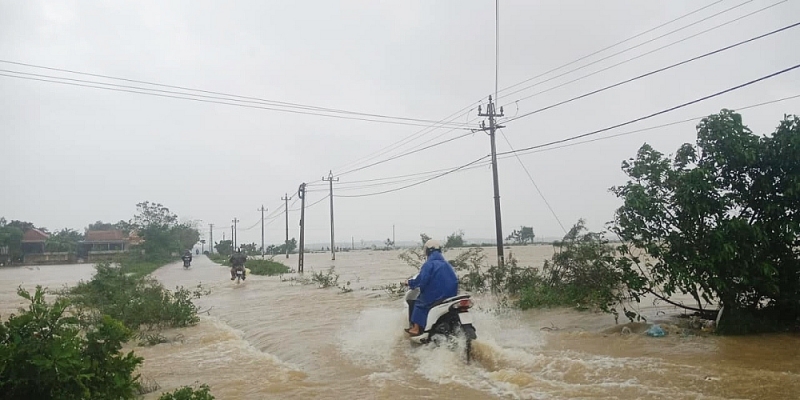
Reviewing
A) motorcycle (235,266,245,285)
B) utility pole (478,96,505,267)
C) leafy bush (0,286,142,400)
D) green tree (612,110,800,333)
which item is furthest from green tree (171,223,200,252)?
leafy bush (0,286,142,400)

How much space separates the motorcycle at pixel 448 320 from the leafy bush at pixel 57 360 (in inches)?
162

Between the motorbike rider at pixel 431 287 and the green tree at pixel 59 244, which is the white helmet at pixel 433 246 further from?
the green tree at pixel 59 244

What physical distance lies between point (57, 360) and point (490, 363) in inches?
194

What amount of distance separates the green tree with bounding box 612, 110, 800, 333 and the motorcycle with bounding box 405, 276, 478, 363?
3.13 m

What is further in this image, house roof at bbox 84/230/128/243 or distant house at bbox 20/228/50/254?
house roof at bbox 84/230/128/243

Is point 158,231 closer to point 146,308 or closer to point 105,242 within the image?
point 105,242

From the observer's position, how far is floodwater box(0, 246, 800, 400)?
6051 millimetres

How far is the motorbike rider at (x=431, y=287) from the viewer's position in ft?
25.1

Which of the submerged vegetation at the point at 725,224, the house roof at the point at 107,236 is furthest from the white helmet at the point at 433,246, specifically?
the house roof at the point at 107,236

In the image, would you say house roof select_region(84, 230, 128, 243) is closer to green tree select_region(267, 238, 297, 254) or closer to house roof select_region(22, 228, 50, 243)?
house roof select_region(22, 228, 50, 243)

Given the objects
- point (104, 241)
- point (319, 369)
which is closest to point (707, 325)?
point (319, 369)

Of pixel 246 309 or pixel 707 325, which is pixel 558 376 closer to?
pixel 707 325

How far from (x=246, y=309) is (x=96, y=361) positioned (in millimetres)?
11935

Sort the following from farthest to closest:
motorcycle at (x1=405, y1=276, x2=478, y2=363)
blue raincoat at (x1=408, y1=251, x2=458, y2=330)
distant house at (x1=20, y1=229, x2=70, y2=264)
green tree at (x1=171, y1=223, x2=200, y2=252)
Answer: green tree at (x1=171, y1=223, x2=200, y2=252), distant house at (x1=20, y1=229, x2=70, y2=264), blue raincoat at (x1=408, y1=251, x2=458, y2=330), motorcycle at (x1=405, y1=276, x2=478, y2=363)
